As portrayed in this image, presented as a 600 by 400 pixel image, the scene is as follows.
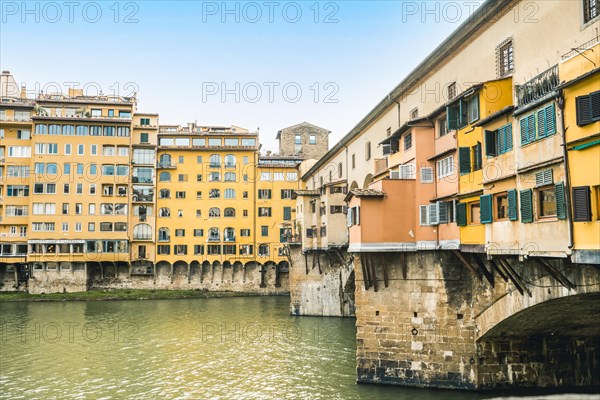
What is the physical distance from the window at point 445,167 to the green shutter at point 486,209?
10.8 ft

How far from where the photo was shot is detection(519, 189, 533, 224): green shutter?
14578 mm

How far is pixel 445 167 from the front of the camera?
69.3 ft

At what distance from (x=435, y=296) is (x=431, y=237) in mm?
2373

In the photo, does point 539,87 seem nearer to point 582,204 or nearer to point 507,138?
point 507,138

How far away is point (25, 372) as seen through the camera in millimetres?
25797

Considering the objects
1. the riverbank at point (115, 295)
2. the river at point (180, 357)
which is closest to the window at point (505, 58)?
the river at point (180, 357)

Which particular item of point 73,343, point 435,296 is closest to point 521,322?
point 435,296

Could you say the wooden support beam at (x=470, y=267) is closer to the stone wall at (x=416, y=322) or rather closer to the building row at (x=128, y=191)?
the stone wall at (x=416, y=322)

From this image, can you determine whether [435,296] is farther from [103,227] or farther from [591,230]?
[103,227]

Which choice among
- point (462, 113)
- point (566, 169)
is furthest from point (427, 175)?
point (566, 169)

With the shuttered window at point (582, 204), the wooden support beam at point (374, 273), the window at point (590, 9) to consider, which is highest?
the window at point (590, 9)

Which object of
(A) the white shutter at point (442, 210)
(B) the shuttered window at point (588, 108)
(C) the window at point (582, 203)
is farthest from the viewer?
(A) the white shutter at point (442, 210)

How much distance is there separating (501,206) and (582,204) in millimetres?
4412

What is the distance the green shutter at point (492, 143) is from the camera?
54.9ft
